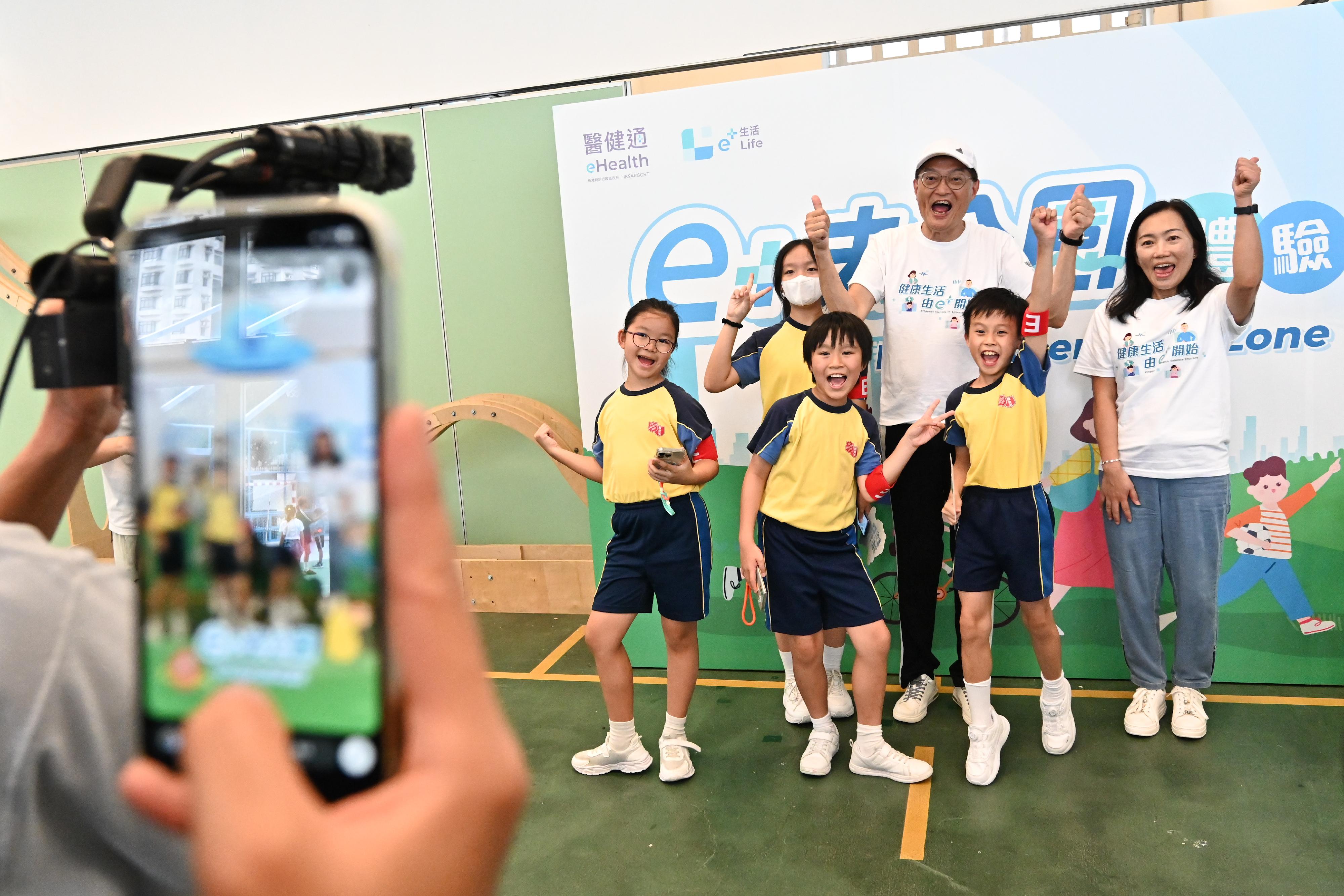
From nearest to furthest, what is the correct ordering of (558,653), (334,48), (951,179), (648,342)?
(648,342) < (951,179) < (558,653) < (334,48)

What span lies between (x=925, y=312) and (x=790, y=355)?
56 cm

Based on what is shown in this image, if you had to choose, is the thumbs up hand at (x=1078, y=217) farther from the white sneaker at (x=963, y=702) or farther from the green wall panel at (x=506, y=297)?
the green wall panel at (x=506, y=297)

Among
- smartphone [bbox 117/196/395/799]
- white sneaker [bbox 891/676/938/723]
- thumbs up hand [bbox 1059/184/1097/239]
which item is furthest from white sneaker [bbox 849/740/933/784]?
smartphone [bbox 117/196/395/799]

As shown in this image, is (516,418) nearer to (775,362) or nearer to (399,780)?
(775,362)

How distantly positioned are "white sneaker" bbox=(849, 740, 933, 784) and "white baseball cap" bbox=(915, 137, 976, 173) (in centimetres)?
216

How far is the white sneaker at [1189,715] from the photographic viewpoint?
2.94 meters

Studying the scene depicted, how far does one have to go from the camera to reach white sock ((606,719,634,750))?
2.97m

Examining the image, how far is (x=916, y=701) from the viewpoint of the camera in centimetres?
326

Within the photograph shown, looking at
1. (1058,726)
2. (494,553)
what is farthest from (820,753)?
(494,553)

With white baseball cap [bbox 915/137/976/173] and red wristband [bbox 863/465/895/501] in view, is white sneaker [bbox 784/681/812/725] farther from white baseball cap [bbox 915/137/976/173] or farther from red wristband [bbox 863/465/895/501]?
white baseball cap [bbox 915/137/976/173]

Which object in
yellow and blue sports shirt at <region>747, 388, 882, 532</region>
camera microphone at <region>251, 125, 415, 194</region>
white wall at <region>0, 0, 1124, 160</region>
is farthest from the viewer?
white wall at <region>0, 0, 1124, 160</region>

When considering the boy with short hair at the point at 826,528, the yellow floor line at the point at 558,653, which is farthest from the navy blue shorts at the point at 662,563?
the yellow floor line at the point at 558,653

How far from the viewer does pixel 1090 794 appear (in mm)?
2637

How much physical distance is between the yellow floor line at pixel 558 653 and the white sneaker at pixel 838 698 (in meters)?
1.23
